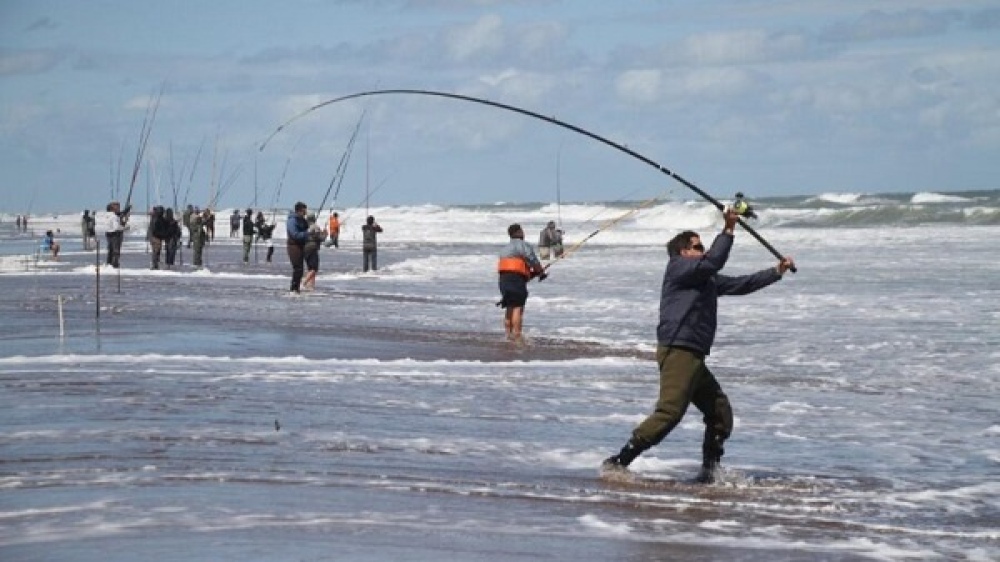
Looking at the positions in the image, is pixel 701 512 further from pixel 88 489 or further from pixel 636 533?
pixel 88 489

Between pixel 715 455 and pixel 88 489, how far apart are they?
349cm

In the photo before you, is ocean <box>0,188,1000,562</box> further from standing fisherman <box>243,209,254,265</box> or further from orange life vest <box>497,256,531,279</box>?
standing fisherman <box>243,209,254,265</box>

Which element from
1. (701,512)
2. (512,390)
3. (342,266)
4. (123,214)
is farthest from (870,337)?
(342,266)

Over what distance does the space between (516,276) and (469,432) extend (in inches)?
322

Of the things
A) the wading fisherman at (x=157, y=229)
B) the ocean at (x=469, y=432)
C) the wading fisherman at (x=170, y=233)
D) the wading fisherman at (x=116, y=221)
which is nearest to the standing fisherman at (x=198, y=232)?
the wading fisherman at (x=170, y=233)

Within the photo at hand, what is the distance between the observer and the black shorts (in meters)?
18.8

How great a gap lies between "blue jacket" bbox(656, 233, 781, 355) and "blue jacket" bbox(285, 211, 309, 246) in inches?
666

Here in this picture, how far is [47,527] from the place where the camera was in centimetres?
717

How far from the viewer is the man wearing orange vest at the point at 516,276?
1880cm

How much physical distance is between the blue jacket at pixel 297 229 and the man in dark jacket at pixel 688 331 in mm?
16847

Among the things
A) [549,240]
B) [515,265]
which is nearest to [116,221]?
[549,240]

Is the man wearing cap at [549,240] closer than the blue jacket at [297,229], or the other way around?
the blue jacket at [297,229]

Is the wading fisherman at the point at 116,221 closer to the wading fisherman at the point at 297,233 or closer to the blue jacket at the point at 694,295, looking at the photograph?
the wading fisherman at the point at 297,233

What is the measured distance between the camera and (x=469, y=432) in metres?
10.9
